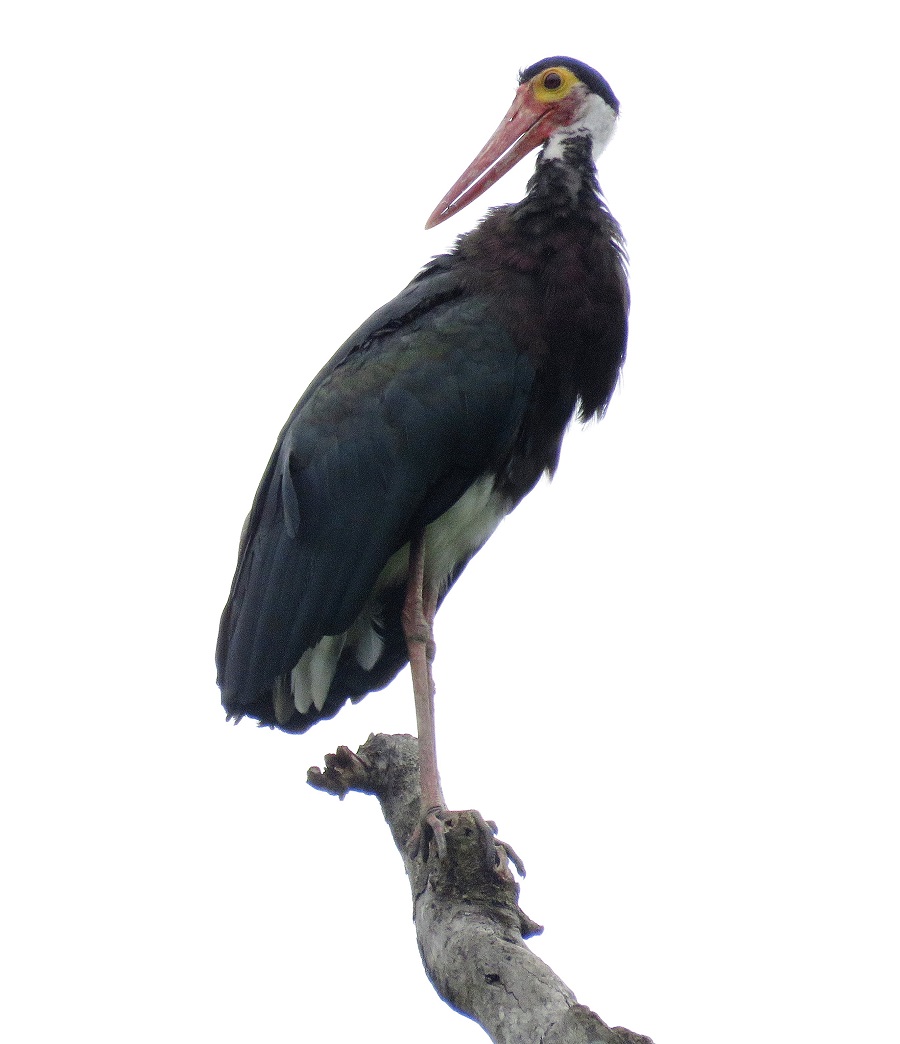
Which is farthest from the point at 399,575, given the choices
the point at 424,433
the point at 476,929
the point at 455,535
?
the point at 476,929

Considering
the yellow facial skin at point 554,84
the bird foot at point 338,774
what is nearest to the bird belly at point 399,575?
the bird foot at point 338,774

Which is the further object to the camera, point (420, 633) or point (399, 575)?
point (399, 575)

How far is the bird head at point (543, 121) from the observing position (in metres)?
6.05

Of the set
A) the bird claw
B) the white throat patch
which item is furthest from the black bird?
the bird claw

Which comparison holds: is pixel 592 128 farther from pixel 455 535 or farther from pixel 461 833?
pixel 461 833

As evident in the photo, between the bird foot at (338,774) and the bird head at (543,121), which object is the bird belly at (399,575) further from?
the bird head at (543,121)

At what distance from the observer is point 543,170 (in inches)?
232

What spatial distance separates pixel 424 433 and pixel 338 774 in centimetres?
132

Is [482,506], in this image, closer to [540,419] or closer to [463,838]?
[540,419]

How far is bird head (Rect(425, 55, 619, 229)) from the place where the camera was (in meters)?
6.05

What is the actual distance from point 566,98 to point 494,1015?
400 cm

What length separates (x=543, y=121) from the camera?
6.14 meters

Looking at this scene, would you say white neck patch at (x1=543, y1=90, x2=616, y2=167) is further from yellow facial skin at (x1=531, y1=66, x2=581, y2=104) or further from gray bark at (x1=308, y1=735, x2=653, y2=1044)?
gray bark at (x1=308, y1=735, x2=653, y2=1044)

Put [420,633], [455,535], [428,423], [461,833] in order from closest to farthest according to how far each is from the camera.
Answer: [461,833]
[428,423]
[420,633]
[455,535]
